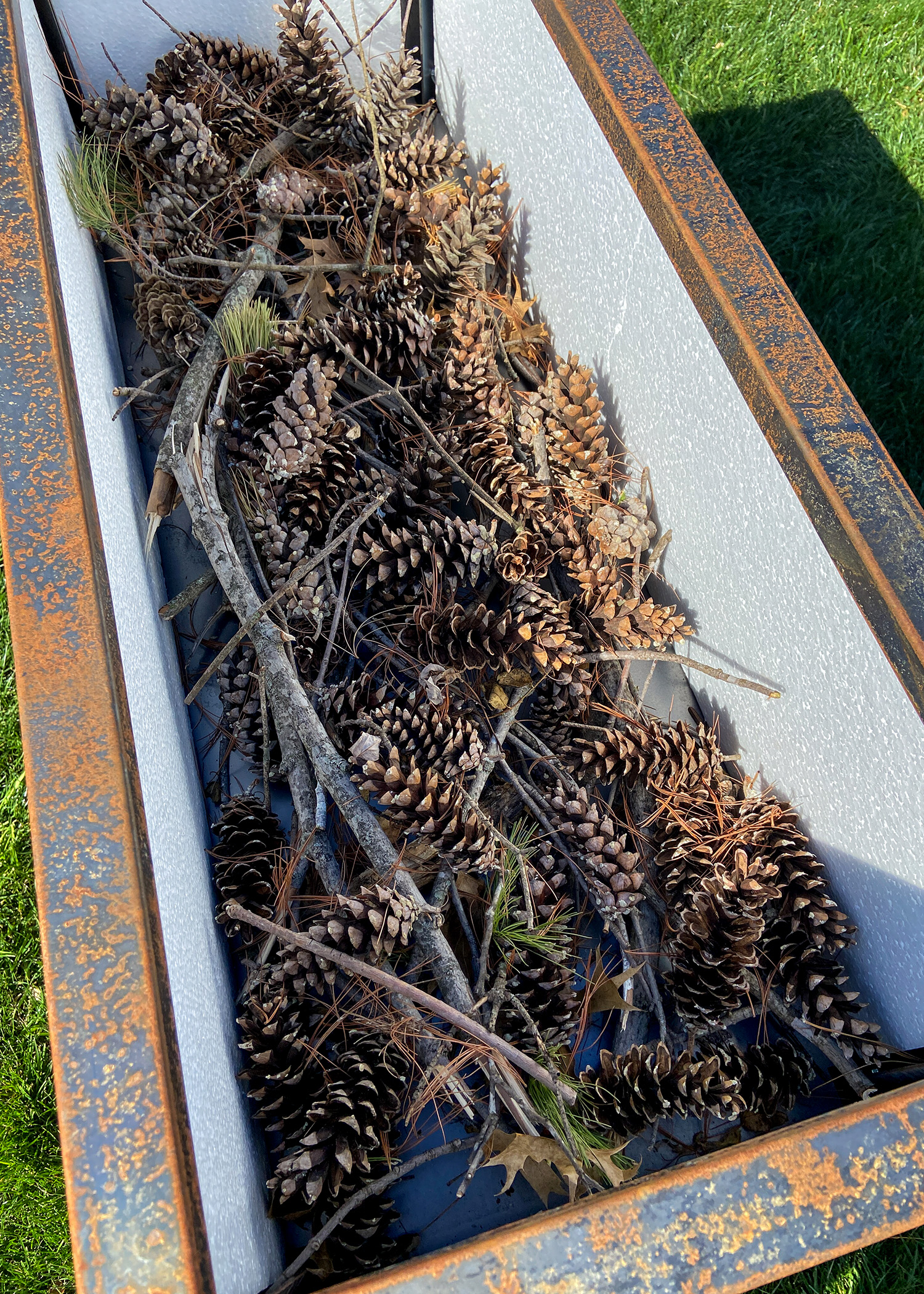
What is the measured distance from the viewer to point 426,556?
103 centimetres

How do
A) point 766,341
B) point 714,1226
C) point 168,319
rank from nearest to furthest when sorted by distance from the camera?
point 714,1226 → point 766,341 → point 168,319

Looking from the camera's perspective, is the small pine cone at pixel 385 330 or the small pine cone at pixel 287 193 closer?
the small pine cone at pixel 385 330

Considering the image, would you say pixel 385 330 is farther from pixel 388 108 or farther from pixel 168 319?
pixel 388 108

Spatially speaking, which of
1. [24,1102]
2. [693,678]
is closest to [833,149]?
[693,678]

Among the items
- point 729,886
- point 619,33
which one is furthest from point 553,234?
point 729,886

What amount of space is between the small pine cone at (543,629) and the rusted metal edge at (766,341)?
297 millimetres

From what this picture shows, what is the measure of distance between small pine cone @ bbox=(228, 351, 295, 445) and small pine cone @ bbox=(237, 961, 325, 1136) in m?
0.65

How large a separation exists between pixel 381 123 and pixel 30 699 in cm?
118

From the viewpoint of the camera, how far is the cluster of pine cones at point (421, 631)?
0.82 metres

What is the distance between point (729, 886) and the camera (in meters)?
0.85

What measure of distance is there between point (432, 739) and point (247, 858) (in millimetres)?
240

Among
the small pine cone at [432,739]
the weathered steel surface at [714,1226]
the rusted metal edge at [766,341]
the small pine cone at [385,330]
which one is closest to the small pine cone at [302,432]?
the small pine cone at [385,330]

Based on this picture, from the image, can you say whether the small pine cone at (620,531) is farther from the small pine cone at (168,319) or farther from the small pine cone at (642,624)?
the small pine cone at (168,319)

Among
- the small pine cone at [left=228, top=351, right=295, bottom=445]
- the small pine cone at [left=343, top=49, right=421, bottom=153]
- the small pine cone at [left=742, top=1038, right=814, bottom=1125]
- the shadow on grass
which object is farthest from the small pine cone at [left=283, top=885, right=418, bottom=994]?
the shadow on grass
